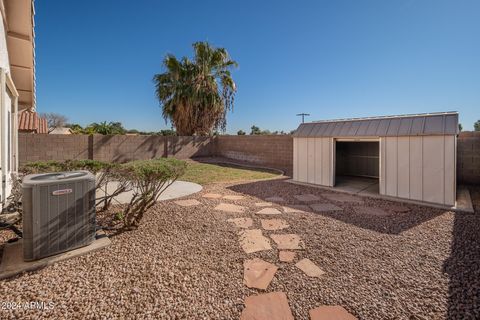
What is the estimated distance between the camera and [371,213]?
475cm

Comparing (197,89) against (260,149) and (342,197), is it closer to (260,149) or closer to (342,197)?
(260,149)

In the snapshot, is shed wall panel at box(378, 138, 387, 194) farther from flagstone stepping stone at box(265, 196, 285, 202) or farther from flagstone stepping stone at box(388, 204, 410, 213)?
flagstone stepping stone at box(265, 196, 285, 202)

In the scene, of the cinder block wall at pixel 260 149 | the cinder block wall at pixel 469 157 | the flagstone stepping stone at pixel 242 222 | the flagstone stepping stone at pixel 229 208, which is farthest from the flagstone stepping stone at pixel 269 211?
the cinder block wall at pixel 469 157

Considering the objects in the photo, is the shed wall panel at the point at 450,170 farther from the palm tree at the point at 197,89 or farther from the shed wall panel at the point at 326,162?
the palm tree at the point at 197,89

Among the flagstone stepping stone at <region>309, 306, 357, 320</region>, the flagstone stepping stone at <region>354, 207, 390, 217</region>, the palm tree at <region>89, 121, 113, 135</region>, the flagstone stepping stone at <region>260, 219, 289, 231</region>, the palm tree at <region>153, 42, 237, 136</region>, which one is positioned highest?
the palm tree at <region>153, 42, 237, 136</region>

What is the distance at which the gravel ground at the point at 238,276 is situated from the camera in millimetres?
1929

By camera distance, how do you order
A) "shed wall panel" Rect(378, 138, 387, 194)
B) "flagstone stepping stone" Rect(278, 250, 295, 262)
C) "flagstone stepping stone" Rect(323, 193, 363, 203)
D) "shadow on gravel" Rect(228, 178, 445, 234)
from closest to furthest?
"flagstone stepping stone" Rect(278, 250, 295, 262)
"shadow on gravel" Rect(228, 178, 445, 234)
"flagstone stepping stone" Rect(323, 193, 363, 203)
"shed wall panel" Rect(378, 138, 387, 194)

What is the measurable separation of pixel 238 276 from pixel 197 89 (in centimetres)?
1383

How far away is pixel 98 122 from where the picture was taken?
1697cm

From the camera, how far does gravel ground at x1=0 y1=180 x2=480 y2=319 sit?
1929 mm

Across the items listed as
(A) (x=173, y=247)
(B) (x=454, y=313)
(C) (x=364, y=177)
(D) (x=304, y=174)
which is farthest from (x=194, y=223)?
(C) (x=364, y=177)

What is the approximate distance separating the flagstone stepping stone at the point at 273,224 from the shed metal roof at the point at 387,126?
4082 millimetres

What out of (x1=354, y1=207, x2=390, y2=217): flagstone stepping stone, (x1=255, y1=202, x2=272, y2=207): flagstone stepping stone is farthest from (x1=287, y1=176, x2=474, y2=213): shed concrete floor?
(x1=255, y1=202, x2=272, y2=207): flagstone stepping stone

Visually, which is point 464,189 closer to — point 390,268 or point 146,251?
point 390,268
